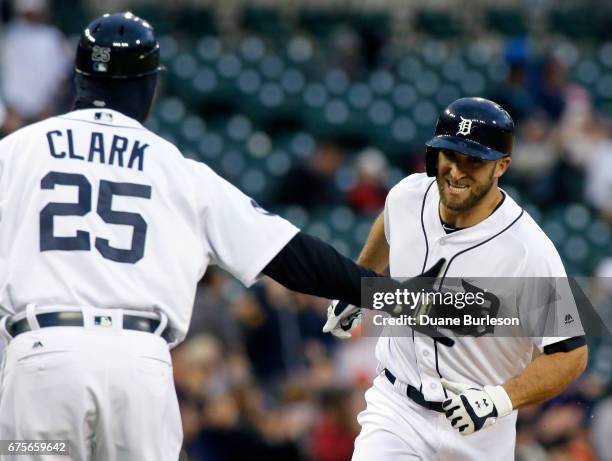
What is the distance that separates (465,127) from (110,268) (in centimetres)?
153

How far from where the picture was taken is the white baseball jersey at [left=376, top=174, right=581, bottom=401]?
454 cm

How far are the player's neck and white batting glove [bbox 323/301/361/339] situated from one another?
19.6 inches

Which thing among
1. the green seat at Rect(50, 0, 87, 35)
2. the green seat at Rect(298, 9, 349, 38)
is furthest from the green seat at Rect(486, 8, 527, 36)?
the green seat at Rect(50, 0, 87, 35)

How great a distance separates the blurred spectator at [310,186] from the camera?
1096 centimetres

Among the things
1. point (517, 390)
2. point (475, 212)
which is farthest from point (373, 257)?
point (517, 390)

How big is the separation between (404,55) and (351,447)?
692 cm

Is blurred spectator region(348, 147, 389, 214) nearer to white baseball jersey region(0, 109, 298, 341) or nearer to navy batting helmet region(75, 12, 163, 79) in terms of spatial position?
navy batting helmet region(75, 12, 163, 79)

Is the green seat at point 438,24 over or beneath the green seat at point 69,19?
over

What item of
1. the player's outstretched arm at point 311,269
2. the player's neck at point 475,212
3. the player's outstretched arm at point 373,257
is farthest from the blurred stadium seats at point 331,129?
the player's outstretched arm at point 311,269

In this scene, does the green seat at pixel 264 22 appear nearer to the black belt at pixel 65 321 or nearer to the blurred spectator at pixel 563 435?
the blurred spectator at pixel 563 435

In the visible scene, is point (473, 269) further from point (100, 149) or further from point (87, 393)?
point (87, 393)

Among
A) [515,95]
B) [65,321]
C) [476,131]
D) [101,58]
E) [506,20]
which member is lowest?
[515,95]

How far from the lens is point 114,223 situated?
377 cm

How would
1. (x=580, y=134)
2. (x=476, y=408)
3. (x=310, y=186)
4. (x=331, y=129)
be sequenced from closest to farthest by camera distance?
(x=476, y=408) → (x=310, y=186) → (x=580, y=134) → (x=331, y=129)
